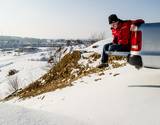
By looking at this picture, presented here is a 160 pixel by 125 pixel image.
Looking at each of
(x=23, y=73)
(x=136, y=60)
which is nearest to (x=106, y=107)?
(x=136, y=60)

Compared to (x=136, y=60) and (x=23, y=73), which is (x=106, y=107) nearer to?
(x=136, y=60)

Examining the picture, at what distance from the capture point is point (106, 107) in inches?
272

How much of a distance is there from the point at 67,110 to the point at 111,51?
1955 millimetres

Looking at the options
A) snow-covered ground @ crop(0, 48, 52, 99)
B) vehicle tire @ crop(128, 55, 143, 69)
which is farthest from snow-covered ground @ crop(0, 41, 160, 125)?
snow-covered ground @ crop(0, 48, 52, 99)

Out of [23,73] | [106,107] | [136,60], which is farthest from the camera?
[23,73]

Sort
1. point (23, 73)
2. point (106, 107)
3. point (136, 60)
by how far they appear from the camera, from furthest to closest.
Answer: point (23, 73)
point (136, 60)
point (106, 107)

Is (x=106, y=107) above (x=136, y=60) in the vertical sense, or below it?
below

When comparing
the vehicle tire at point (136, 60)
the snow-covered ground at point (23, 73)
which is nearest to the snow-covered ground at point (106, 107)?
the vehicle tire at point (136, 60)

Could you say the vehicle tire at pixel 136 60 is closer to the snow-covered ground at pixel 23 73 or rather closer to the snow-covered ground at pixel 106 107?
the snow-covered ground at pixel 106 107

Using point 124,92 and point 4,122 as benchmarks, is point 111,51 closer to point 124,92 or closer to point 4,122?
point 124,92

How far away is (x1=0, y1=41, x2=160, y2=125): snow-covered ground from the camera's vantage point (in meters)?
6.00

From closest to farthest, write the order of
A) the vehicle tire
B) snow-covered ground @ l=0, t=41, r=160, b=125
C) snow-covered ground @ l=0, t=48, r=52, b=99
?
snow-covered ground @ l=0, t=41, r=160, b=125, the vehicle tire, snow-covered ground @ l=0, t=48, r=52, b=99

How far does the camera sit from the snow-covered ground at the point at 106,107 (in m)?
6.00

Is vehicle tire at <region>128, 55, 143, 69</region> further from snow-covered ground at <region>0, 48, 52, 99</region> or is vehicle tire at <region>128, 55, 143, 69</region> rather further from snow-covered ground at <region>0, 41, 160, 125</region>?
snow-covered ground at <region>0, 48, 52, 99</region>
